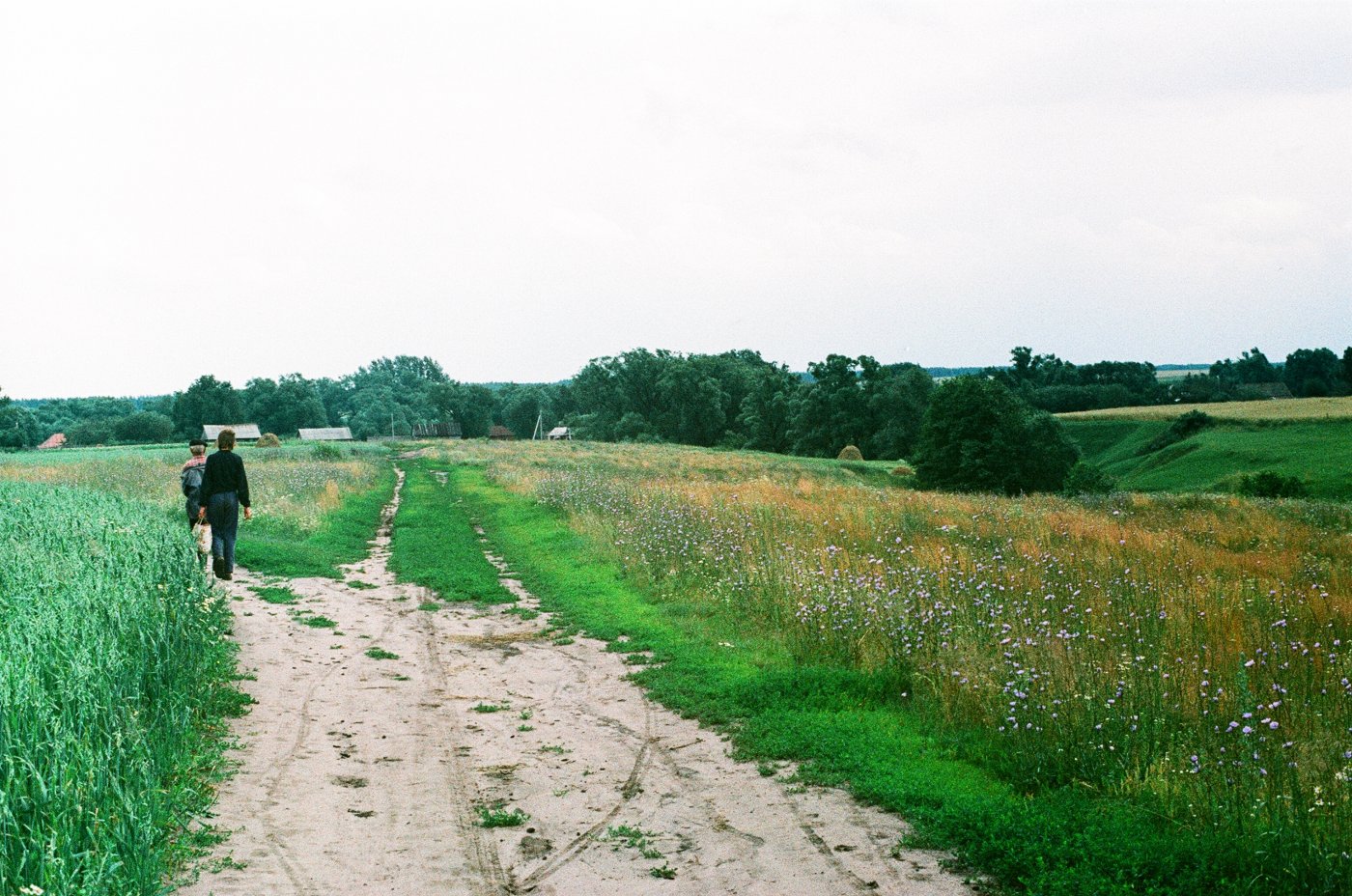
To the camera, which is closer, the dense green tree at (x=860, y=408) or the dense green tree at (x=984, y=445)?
the dense green tree at (x=984, y=445)

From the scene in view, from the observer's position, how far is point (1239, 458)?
195ft

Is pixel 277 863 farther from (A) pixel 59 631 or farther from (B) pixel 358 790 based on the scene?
(A) pixel 59 631

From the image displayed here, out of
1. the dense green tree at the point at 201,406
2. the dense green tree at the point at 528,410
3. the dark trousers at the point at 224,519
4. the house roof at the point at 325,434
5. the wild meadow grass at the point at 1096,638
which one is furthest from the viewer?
the dense green tree at the point at 528,410

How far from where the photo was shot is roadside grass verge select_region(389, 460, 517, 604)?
15.3 meters

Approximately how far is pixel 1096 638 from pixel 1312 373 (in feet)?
396

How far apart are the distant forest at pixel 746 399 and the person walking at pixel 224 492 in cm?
7045

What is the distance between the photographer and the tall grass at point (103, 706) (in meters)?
4.54

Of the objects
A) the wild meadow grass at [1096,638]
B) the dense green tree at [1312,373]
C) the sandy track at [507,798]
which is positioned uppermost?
the dense green tree at [1312,373]

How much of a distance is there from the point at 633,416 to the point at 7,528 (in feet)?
333

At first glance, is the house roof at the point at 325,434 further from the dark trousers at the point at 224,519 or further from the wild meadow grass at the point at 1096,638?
the wild meadow grass at the point at 1096,638

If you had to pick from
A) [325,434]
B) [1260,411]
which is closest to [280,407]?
[325,434]

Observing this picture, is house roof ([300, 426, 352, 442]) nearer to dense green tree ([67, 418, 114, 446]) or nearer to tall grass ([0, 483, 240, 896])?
dense green tree ([67, 418, 114, 446])

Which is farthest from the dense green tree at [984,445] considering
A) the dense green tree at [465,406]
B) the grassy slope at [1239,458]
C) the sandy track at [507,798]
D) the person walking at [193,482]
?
the dense green tree at [465,406]

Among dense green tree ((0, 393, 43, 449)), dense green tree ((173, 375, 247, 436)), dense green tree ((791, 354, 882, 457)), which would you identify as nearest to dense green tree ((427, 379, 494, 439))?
dense green tree ((173, 375, 247, 436))
